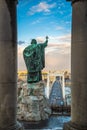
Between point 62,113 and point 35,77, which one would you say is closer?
point 62,113

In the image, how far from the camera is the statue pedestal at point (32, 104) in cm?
1804

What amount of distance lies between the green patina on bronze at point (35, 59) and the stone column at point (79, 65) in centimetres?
1165

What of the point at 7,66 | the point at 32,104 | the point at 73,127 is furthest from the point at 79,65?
the point at 32,104

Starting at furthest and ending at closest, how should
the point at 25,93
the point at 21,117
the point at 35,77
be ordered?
the point at 35,77
the point at 25,93
the point at 21,117

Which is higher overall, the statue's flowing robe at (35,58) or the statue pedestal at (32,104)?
the statue's flowing robe at (35,58)

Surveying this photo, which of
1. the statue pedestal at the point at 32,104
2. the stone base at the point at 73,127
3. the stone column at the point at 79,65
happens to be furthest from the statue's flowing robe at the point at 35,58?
the stone column at the point at 79,65

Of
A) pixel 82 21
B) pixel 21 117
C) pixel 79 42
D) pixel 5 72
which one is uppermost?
pixel 82 21

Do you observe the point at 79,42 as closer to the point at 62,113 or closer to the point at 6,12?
the point at 6,12

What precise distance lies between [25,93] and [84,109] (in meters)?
10.5

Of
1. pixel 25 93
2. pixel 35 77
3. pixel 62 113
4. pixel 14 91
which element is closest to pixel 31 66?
pixel 35 77

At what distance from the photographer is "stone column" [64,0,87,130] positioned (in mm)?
9203

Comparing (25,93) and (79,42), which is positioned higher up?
(79,42)

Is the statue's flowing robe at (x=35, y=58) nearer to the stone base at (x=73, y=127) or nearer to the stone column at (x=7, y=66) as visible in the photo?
the stone base at (x=73, y=127)

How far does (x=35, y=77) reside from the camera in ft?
68.7
